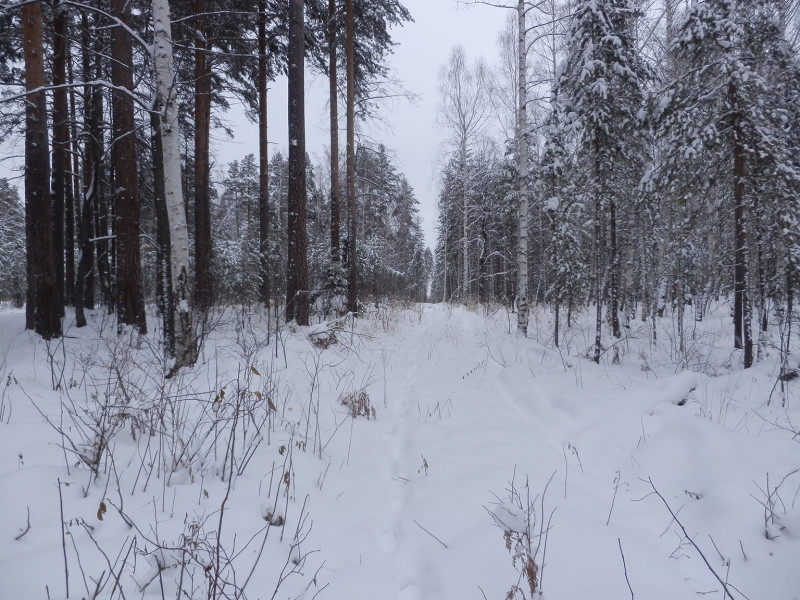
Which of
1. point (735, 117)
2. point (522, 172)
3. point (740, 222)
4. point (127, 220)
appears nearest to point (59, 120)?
point (127, 220)

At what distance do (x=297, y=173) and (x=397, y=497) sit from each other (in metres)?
6.92

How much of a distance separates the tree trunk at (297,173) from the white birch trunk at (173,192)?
8.72 feet

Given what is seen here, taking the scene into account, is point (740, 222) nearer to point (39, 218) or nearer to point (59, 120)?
point (39, 218)

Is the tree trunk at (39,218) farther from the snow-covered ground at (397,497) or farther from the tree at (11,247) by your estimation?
the tree at (11,247)

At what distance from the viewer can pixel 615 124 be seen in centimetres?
783

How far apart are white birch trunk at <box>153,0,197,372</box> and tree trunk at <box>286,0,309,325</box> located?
2.66 metres

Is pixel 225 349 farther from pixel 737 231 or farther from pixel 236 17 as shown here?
pixel 236 17

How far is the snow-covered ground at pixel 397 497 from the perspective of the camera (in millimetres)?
1569

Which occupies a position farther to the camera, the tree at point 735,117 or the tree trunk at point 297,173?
the tree trunk at point 297,173

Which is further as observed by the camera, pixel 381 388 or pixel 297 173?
pixel 297 173

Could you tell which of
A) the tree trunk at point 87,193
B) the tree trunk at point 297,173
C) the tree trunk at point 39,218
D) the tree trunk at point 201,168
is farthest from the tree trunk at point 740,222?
the tree trunk at point 87,193

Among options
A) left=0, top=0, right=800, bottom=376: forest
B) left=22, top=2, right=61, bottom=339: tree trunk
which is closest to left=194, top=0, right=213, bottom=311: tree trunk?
left=0, top=0, right=800, bottom=376: forest

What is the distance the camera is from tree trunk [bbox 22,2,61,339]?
729cm

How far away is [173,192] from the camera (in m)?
4.77
